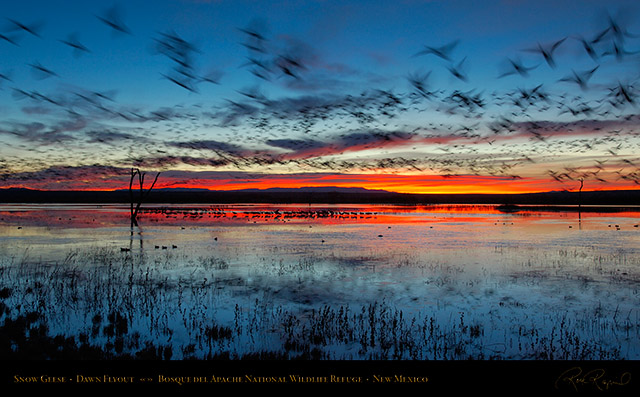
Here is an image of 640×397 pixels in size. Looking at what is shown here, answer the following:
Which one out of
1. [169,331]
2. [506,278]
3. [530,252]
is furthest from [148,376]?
[530,252]

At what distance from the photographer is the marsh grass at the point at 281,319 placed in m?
9.32

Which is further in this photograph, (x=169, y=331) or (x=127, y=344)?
(x=169, y=331)

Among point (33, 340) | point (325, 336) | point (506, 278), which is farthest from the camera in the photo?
point (506, 278)

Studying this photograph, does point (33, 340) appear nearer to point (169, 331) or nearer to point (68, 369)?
point (169, 331)

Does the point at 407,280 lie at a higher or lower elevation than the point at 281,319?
higher

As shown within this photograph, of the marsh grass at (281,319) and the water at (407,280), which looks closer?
the marsh grass at (281,319)

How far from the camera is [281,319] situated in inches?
456

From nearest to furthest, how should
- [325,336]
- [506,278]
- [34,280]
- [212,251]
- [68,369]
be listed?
[68,369] < [325,336] < [34,280] < [506,278] < [212,251]

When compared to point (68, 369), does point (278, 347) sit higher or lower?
lower

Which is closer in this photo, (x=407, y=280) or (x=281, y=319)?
(x=281, y=319)

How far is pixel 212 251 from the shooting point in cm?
2467

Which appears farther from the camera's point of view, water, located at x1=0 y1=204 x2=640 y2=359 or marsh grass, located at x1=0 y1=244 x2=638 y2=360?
water, located at x1=0 y1=204 x2=640 y2=359

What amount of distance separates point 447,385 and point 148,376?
438cm

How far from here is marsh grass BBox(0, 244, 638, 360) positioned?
932cm
